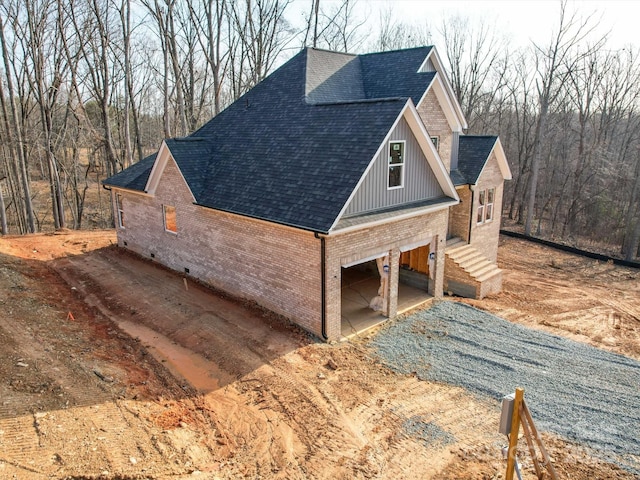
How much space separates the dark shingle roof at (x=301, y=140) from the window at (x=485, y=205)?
6.59 meters

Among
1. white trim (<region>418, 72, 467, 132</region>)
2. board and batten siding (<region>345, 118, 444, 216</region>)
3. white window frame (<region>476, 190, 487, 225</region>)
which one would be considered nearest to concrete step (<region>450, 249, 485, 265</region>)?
white window frame (<region>476, 190, 487, 225</region>)

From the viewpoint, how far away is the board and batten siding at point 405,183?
12164 mm

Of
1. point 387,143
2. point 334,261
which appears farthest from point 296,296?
point 387,143

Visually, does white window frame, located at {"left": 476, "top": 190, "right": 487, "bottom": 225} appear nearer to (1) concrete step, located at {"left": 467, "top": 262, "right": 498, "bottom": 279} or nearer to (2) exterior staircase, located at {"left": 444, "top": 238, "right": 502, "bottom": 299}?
(2) exterior staircase, located at {"left": 444, "top": 238, "right": 502, "bottom": 299}

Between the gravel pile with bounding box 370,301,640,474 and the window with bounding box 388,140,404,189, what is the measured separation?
4.36m

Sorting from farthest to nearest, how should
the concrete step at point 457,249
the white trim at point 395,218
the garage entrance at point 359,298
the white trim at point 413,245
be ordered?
the concrete step at point 457,249, the white trim at point 413,245, the garage entrance at point 359,298, the white trim at point 395,218

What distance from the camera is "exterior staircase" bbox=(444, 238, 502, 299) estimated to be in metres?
17.1

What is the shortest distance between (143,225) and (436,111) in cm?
1322

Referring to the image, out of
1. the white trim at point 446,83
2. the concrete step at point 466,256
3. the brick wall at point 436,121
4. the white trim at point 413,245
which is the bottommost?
the concrete step at point 466,256

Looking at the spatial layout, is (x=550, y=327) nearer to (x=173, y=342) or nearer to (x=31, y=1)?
(x=173, y=342)

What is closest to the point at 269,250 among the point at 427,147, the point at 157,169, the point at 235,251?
the point at 235,251

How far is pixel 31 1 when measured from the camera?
26016mm

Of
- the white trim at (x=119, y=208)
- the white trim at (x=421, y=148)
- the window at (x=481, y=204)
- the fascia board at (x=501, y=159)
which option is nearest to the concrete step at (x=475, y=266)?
the window at (x=481, y=204)

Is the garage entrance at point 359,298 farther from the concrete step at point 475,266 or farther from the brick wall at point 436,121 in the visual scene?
the brick wall at point 436,121
